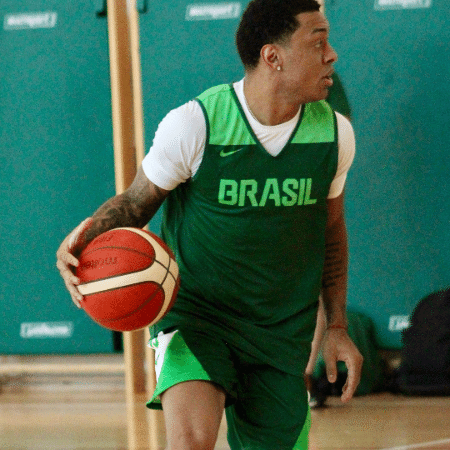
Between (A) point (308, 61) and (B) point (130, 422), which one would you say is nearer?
(A) point (308, 61)

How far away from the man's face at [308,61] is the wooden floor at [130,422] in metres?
1.67

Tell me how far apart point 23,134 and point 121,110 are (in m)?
0.62

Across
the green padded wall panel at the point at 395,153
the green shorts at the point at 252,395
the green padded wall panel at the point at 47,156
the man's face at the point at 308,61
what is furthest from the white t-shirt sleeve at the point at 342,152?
the green padded wall panel at the point at 47,156

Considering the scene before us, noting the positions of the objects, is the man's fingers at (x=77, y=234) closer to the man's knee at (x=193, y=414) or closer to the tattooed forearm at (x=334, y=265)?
the man's knee at (x=193, y=414)

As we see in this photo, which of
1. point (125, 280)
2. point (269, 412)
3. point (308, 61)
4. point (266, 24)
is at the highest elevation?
point (266, 24)

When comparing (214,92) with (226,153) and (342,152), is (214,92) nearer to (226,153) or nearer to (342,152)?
(226,153)

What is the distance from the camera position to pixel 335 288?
2.12 m

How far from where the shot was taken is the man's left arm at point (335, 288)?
1.96 metres

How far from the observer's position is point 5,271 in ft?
13.9

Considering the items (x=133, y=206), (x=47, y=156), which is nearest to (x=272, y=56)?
(x=133, y=206)

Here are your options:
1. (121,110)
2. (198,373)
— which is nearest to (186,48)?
(121,110)

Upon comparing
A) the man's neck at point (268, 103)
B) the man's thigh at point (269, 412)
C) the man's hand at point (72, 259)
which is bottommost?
the man's thigh at point (269, 412)

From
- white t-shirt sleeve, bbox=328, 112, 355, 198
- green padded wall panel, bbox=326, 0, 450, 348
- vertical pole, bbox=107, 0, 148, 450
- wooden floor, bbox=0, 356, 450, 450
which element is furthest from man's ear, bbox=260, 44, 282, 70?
vertical pole, bbox=107, 0, 148, 450

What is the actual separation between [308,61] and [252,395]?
0.94 m
